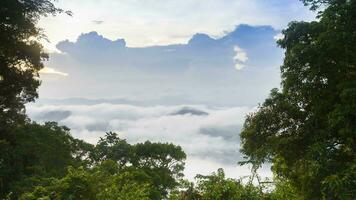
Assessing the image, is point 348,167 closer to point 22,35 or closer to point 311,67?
point 311,67

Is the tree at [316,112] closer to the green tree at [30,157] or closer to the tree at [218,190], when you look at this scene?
the tree at [218,190]

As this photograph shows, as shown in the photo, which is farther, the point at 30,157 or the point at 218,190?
the point at 30,157

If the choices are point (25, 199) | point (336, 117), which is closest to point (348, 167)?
point (336, 117)

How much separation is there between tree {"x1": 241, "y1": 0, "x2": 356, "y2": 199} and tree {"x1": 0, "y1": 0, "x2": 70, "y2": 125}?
1297cm

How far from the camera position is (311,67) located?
939 inches

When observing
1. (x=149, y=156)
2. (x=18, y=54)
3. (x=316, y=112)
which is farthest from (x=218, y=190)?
(x=149, y=156)

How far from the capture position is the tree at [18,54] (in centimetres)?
2375

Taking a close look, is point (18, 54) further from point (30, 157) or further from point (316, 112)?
point (316, 112)

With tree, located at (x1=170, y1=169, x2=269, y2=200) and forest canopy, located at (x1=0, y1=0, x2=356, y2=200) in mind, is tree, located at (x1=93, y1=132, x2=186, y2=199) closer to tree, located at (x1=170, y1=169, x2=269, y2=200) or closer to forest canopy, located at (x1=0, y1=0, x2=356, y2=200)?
forest canopy, located at (x1=0, y1=0, x2=356, y2=200)

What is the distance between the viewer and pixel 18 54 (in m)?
27.6

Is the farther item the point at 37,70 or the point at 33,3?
the point at 37,70

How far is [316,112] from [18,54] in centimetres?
1705

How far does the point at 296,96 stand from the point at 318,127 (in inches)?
80.1

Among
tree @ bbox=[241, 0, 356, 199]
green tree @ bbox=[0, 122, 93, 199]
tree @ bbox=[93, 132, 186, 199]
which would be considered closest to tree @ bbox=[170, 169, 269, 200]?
tree @ bbox=[241, 0, 356, 199]
